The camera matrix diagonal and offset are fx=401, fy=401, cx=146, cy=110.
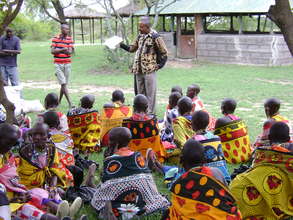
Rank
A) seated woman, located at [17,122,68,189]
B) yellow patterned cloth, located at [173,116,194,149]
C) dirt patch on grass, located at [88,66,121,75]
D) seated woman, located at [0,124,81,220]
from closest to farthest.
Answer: seated woman, located at [0,124,81,220]
seated woman, located at [17,122,68,189]
yellow patterned cloth, located at [173,116,194,149]
dirt patch on grass, located at [88,66,121,75]

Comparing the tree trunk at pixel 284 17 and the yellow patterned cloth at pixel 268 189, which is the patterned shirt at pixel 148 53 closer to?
the tree trunk at pixel 284 17

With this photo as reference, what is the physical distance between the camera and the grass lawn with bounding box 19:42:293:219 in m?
8.61

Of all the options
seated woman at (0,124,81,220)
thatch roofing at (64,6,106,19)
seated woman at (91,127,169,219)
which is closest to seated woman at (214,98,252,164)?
seated woman at (91,127,169,219)

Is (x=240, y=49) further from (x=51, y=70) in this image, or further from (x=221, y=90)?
(x=51, y=70)

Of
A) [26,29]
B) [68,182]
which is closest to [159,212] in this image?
[68,182]

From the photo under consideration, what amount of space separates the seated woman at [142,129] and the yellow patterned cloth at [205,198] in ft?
6.73

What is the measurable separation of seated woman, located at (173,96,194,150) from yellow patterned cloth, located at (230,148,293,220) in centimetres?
129

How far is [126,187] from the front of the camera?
3270 mm

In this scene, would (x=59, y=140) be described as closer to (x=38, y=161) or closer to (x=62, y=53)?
(x=38, y=161)

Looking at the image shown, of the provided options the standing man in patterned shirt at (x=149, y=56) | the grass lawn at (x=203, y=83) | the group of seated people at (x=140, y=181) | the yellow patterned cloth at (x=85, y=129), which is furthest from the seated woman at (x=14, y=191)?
the standing man in patterned shirt at (x=149, y=56)

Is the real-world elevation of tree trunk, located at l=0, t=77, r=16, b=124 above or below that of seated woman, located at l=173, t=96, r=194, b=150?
above

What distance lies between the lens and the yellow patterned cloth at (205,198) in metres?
2.64

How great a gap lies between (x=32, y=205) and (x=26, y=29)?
1499 inches

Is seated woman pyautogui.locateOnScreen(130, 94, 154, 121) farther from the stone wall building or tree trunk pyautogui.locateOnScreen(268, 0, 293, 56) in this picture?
the stone wall building
